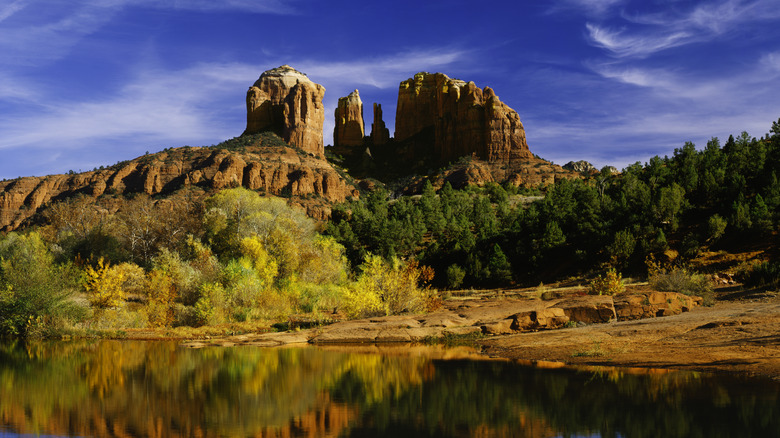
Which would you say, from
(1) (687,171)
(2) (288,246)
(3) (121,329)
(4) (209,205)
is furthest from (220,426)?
(1) (687,171)

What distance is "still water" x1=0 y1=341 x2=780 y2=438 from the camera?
10.2m

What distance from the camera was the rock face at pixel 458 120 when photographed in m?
123

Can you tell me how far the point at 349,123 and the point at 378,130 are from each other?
28.3 ft

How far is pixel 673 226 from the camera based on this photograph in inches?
1684

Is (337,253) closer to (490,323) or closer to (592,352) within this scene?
(490,323)

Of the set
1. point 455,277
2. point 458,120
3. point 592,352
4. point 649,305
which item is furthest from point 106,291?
point 458,120

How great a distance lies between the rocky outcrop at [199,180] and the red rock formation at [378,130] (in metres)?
40.8

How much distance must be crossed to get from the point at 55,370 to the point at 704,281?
29288 mm

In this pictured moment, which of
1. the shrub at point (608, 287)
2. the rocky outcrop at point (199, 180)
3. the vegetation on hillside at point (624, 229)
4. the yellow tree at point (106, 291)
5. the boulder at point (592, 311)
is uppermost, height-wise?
the rocky outcrop at point (199, 180)

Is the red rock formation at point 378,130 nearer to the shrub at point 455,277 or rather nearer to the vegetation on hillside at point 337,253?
the vegetation on hillside at point 337,253

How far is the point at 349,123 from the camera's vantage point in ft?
524

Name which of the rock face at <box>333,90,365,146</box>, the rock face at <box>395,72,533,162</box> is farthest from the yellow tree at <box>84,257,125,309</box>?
the rock face at <box>333,90,365,146</box>

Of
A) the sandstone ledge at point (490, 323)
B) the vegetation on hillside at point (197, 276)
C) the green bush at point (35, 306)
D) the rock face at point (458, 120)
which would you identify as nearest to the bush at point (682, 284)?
the sandstone ledge at point (490, 323)

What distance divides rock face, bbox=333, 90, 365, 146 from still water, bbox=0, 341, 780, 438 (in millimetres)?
143170
